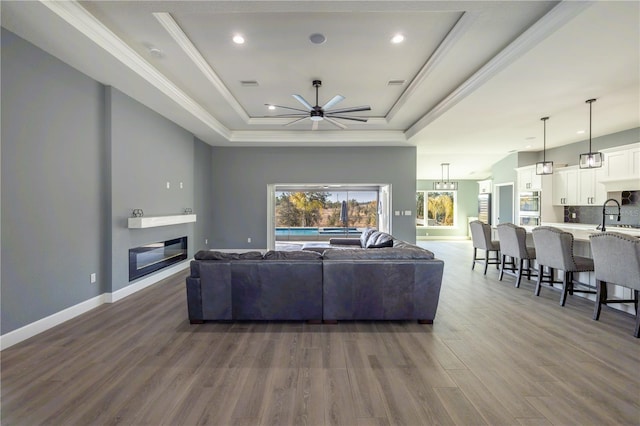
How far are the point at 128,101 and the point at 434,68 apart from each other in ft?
14.8

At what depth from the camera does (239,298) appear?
3150 mm

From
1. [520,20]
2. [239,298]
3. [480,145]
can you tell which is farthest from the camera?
[480,145]

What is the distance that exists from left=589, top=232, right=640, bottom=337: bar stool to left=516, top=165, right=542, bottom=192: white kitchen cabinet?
15.3ft

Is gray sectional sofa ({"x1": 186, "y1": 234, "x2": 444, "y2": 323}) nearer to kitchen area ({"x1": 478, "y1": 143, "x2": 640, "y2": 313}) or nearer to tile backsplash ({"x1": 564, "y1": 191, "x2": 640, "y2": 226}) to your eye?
kitchen area ({"x1": 478, "y1": 143, "x2": 640, "y2": 313})

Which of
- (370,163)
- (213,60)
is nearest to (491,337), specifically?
(213,60)

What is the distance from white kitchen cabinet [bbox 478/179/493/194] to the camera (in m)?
10.1

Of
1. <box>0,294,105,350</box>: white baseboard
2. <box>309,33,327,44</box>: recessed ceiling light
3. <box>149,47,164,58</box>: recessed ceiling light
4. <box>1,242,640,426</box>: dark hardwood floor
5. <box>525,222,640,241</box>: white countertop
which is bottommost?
<box>1,242,640,426</box>: dark hardwood floor

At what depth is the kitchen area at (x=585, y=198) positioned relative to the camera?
17.4ft

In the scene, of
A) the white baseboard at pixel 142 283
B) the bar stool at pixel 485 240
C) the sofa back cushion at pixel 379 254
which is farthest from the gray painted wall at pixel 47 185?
the bar stool at pixel 485 240

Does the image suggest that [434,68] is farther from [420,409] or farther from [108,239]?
[108,239]

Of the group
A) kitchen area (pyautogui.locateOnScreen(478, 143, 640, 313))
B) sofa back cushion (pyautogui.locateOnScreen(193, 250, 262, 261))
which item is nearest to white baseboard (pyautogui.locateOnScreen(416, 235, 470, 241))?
kitchen area (pyautogui.locateOnScreen(478, 143, 640, 313))

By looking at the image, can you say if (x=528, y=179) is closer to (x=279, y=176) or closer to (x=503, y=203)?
(x=503, y=203)

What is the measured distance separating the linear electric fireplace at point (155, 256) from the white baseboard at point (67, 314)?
0.51 ft

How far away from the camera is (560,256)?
387 cm
